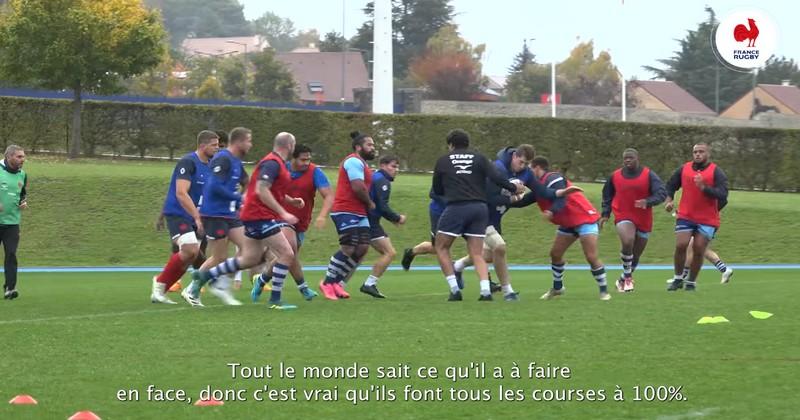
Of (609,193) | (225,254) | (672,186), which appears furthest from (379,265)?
(672,186)

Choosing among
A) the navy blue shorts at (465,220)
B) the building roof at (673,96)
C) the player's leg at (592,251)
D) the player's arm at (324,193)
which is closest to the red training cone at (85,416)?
the player's arm at (324,193)

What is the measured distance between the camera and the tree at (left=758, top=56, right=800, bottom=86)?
115312mm

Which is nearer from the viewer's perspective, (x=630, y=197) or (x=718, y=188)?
(x=718, y=188)

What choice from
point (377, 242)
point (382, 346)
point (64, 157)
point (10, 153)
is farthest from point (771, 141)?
point (382, 346)

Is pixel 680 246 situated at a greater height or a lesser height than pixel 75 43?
lesser

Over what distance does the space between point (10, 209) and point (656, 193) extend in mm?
8437

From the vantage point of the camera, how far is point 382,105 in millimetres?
46781

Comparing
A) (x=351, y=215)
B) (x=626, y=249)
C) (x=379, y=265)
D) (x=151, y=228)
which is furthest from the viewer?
(x=151, y=228)

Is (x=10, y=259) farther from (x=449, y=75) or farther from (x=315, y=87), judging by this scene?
(x=315, y=87)

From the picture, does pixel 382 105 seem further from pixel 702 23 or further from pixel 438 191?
pixel 702 23

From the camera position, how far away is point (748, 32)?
153 feet

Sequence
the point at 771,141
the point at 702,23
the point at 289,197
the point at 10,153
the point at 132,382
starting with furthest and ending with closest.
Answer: the point at 702,23
the point at 771,141
the point at 10,153
the point at 289,197
the point at 132,382

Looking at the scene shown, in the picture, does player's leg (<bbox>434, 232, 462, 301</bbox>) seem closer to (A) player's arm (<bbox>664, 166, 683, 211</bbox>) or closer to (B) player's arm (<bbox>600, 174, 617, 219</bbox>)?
(B) player's arm (<bbox>600, 174, 617, 219</bbox>)

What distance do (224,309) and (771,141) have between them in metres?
27.7
